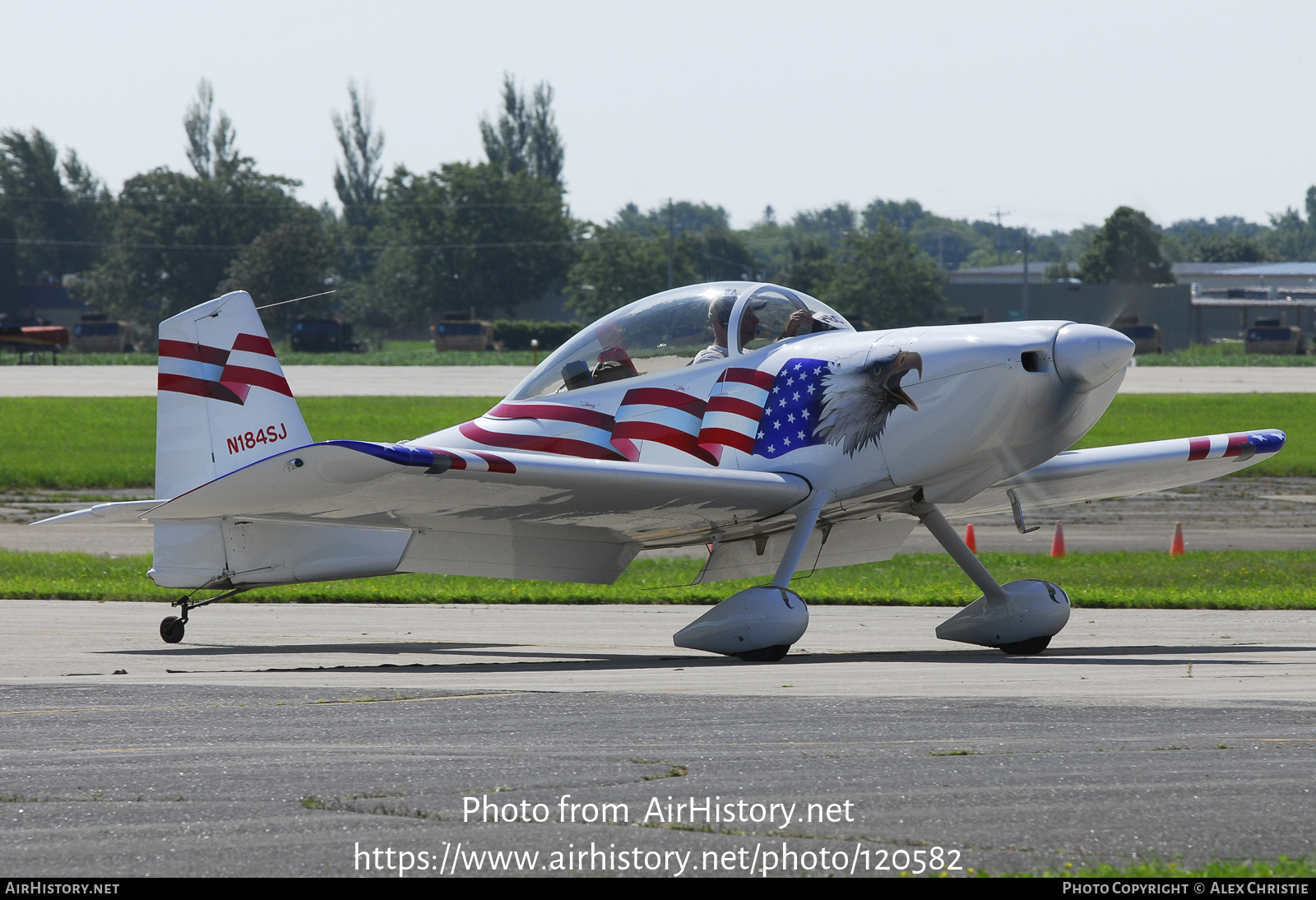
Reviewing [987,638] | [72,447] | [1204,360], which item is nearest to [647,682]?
[987,638]

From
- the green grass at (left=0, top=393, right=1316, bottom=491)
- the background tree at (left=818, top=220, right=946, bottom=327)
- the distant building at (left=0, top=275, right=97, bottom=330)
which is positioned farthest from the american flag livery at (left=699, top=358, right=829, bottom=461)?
the distant building at (left=0, top=275, right=97, bottom=330)

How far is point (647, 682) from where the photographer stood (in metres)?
8.14

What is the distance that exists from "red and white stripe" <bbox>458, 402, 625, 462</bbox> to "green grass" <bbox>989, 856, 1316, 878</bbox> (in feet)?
21.2

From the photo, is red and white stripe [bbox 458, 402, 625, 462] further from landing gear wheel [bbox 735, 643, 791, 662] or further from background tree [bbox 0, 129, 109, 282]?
background tree [bbox 0, 129, 109, 282]

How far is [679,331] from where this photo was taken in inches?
401

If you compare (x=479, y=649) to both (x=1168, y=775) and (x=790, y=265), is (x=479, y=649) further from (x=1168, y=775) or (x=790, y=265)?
(x=790, y=265)

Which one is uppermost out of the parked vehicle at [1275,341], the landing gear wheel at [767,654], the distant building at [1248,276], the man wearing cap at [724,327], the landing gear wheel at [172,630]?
the distant building at [1248,276]

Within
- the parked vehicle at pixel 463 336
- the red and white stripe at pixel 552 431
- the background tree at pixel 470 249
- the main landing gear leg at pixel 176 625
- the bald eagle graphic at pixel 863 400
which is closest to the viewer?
the bald eagle graphic at pixel 863 400

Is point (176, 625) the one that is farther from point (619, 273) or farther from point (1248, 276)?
point (1248, 276)

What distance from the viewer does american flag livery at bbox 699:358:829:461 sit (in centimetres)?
966

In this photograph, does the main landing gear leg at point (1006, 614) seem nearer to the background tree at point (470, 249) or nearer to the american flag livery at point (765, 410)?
the american flag livery at point (765, 410)

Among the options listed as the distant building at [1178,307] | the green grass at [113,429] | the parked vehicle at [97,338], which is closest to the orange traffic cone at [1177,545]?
the green grass at [113,429]

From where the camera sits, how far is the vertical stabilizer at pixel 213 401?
411 inches

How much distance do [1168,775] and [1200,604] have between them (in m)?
8.66
